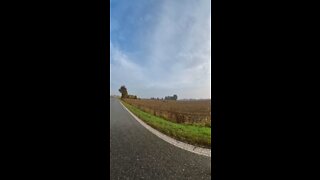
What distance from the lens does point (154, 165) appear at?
464 centimetres
